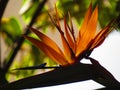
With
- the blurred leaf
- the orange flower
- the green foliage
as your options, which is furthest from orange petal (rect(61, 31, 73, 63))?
the blurred leaf

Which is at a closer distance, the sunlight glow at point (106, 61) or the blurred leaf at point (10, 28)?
the sunlight glow at point (106, 61)

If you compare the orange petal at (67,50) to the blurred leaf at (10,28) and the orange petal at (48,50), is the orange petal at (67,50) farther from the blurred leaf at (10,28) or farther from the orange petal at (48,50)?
the blurred leaf at (10,28)

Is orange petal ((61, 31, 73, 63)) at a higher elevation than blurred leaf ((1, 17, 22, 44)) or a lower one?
higher

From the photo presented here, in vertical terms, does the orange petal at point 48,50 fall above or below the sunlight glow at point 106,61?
above

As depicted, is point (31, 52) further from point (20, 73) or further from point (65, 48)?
point (65, 48)

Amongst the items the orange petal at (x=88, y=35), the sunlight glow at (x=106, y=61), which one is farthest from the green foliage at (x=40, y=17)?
the orange petal at (x=88, y=35)

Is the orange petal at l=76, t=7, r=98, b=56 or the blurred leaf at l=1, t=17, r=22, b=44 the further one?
the blurred leaf at l=1, t=17, r=22, b=44

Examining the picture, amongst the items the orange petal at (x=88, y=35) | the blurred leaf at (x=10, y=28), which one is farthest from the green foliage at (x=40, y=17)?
the orange petal at (x=88, y=35)

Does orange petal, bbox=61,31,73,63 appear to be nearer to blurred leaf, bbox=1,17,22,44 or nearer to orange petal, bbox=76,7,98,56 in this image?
orange petal, bbox=76,7,98,56

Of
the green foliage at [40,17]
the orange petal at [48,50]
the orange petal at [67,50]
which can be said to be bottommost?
the green foliage at [40,17]
